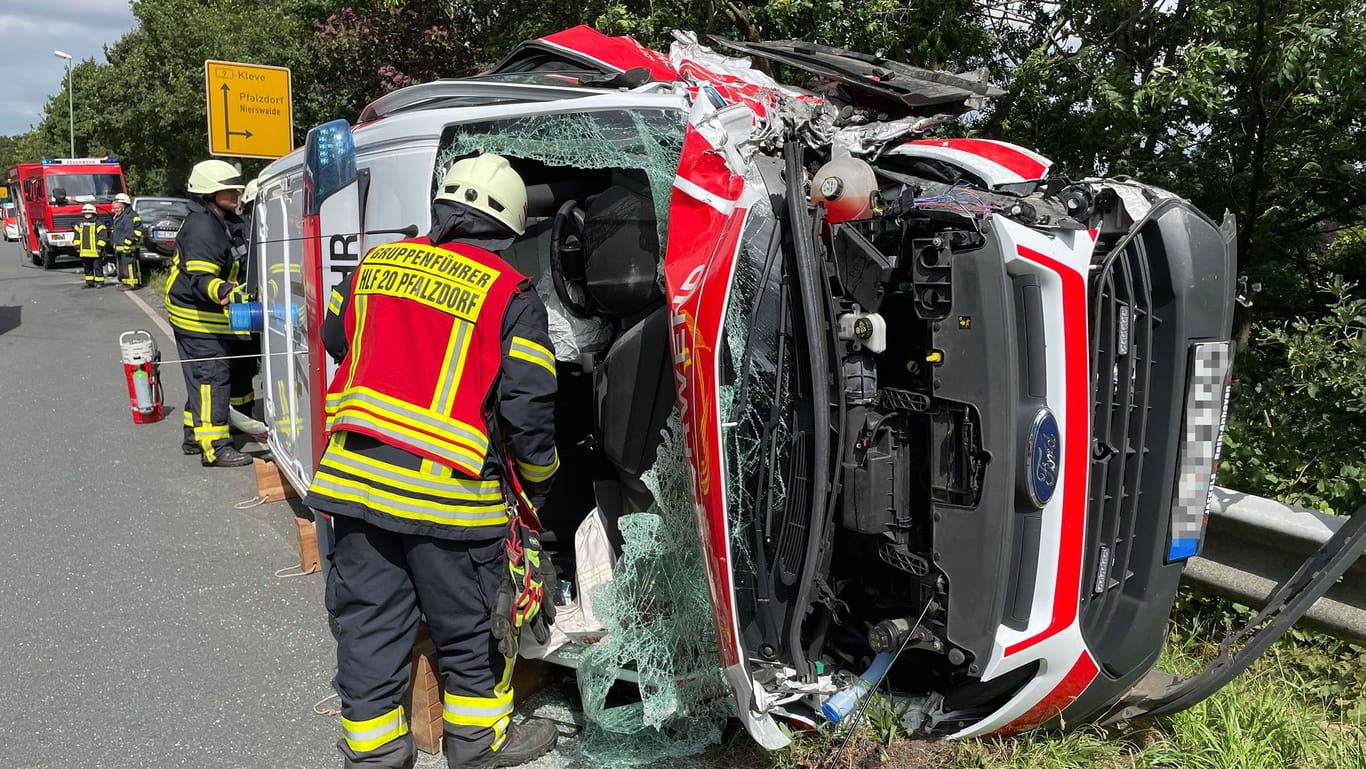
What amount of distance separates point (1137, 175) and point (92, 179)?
79.5ft

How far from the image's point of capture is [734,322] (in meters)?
2.45

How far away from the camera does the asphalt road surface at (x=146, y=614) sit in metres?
3.01

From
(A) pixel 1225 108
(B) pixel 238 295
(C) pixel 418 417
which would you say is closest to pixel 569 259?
(C) pixel 418 417

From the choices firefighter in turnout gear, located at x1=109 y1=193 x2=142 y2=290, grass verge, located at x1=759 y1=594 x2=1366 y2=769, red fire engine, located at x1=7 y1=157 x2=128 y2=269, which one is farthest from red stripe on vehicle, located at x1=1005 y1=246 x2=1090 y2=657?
red fire engine, located at x1=7 y1=157 x2=128 y2=269

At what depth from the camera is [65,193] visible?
21859mm

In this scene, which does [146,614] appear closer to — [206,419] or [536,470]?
[536,470]

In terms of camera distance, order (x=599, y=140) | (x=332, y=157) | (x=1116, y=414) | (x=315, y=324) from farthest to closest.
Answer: (x=315, y=324), (x=332, y=157), (x=599, y=140), (x=1116, y=414)

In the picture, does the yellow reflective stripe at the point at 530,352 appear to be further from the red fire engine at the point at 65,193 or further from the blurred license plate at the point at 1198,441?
the red fire engine at the point at 65,193

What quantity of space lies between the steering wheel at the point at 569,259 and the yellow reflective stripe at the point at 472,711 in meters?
1.29

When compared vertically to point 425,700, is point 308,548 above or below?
above

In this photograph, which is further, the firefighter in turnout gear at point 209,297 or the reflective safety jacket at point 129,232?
the reflective safety jacket at point 129,232

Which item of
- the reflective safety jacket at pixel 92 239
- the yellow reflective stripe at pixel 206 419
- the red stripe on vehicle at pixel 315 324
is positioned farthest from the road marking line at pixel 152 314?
the red stripe on vehicle at pixel 315 324

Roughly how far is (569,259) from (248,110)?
21.1 feet

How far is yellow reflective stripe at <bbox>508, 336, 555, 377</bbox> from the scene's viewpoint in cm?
261
